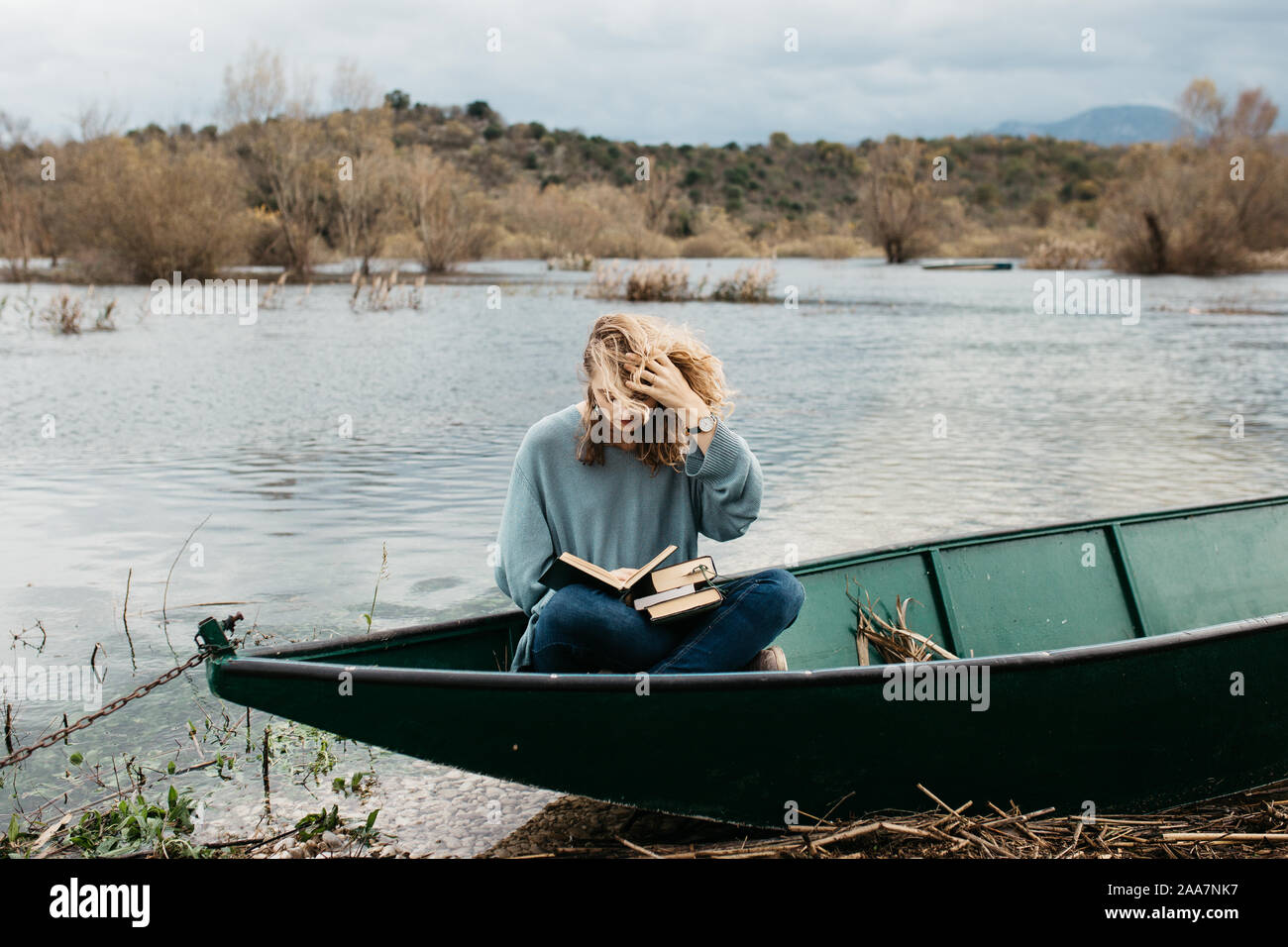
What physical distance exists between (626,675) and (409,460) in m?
7.48

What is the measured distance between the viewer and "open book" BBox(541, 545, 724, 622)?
10.7 feet

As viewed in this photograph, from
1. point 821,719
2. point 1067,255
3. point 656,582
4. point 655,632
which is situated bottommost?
point 821,719

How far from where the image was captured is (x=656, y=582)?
3285 mm

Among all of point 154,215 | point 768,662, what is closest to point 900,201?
point 154,215

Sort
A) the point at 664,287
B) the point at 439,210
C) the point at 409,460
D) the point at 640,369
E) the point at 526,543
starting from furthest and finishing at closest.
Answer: the point at 439,210
the point at 664,287
the point at 409,460
the point at 526,543
the point at 640,369

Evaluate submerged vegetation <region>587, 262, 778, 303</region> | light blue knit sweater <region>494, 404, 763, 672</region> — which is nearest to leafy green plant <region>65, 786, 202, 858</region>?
light blue knit sweater <region>494, 404, 763, 672</region>

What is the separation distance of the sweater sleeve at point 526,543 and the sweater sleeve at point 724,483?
17.7 inches

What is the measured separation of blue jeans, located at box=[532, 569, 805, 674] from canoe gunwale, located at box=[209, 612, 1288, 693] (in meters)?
0.20

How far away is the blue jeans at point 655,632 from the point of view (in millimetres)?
3238

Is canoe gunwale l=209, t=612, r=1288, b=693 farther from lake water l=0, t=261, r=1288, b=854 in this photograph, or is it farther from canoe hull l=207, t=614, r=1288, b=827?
lake water l=0, t=261, r=1288, b=854

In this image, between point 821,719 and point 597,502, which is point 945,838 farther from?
point 597,502

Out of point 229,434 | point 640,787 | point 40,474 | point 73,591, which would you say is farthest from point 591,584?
point 229,434

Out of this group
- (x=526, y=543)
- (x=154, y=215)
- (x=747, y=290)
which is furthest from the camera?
(x=154, y=215)
